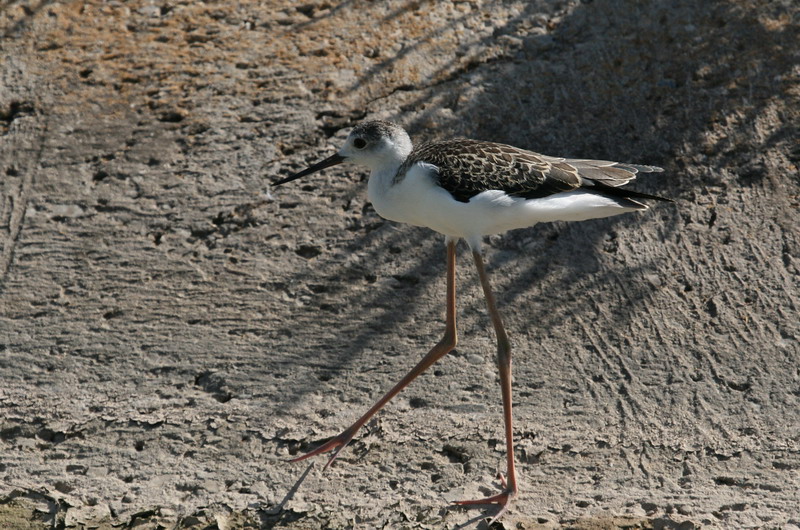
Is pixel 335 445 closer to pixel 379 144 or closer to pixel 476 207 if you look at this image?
pixel 476 207

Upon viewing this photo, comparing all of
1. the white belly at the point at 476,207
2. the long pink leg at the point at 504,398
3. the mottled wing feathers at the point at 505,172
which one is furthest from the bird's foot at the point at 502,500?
the mottled wing feathers at the point at 505,172

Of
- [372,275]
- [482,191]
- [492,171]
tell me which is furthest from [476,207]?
[372,275]

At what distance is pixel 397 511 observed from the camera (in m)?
3.69

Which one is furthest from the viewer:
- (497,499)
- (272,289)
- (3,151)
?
(3,151)

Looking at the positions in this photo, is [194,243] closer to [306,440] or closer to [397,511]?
[306,440]

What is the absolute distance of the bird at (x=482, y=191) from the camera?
3.69 m

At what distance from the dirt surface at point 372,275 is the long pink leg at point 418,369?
10 centimetres

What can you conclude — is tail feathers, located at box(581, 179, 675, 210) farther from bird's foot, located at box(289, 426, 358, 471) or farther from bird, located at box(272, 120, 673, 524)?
bird's foot, located at box(289, 426, 358, 471)

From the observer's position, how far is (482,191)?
3691 mm

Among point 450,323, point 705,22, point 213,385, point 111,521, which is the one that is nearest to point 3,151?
point 213,385

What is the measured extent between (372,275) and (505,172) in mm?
1198

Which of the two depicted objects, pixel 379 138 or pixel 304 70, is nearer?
pixel 379 138

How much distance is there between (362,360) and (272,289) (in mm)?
655

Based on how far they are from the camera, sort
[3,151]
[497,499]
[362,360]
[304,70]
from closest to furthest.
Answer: [497,499] → [362,360] → [3,151] → [304,70]
